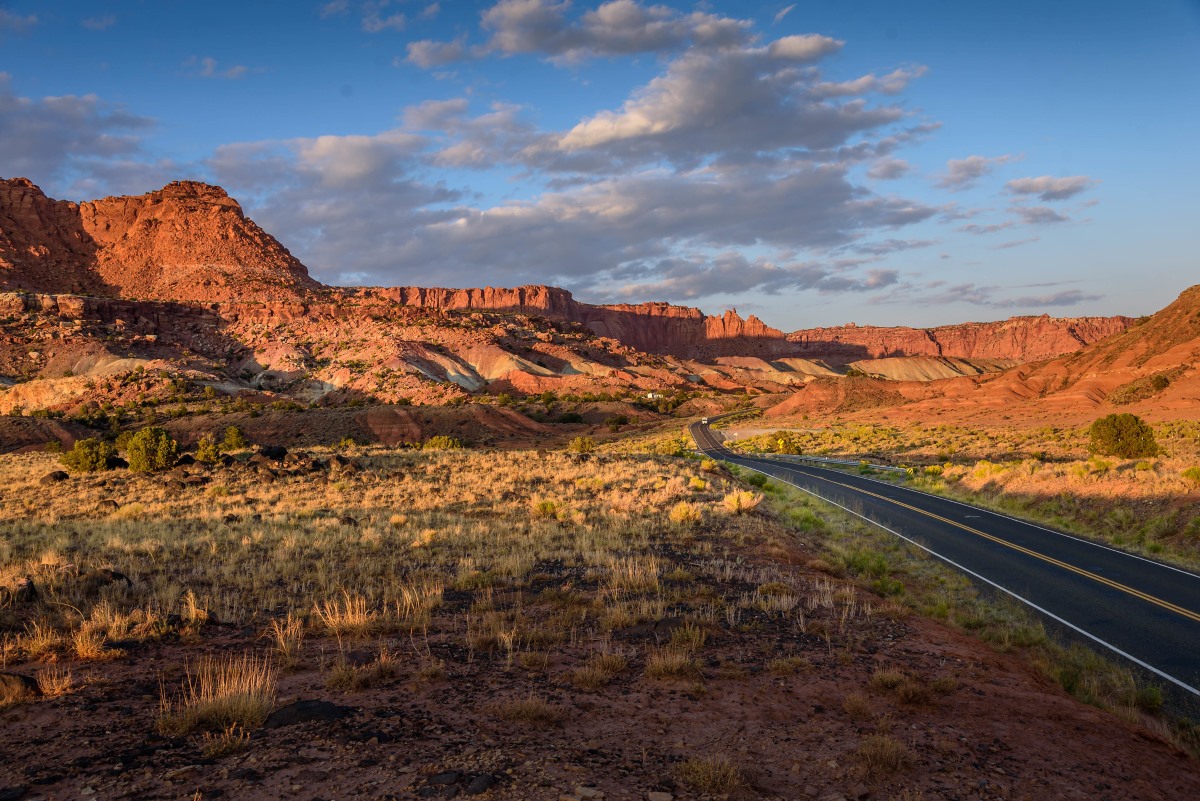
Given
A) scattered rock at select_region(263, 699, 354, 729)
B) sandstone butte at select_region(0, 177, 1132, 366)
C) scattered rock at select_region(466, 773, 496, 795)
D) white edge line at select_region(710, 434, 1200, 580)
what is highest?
sandstone butte at select_region(0, 177, 1132, 366)

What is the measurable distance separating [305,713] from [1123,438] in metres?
34.8

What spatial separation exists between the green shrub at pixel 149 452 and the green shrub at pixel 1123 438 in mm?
40837

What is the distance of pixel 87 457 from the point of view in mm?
27875

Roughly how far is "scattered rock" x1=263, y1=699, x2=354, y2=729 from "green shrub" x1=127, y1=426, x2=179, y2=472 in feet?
87.1

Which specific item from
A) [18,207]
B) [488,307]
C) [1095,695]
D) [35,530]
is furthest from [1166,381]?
[18,207]

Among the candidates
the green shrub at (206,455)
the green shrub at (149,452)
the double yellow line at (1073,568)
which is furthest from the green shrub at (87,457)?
the double yellow line at (1073,568)

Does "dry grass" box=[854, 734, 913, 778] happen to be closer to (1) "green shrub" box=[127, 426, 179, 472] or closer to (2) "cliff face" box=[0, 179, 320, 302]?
(1) "green shrub" box=[127, 426, 179, 472]

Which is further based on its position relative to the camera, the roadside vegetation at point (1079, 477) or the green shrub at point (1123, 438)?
the green shrub at point (1123, 438)

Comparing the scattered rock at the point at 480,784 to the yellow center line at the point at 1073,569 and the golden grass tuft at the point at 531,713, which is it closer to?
the golden grass tuft at the point at 531,713

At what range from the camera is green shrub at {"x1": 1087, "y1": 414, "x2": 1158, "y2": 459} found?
94.1 feet

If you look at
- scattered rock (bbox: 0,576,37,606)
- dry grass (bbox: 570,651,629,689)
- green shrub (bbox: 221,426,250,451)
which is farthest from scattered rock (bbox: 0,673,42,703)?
green shrub (bbox: 221,426,250,451)

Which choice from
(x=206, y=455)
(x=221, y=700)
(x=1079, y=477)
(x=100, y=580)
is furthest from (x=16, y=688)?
(x=206, y=455)

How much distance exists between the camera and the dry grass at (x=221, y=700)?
18.8 feet

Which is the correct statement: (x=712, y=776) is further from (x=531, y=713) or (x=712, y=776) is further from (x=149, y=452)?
(x=149, y=452)
